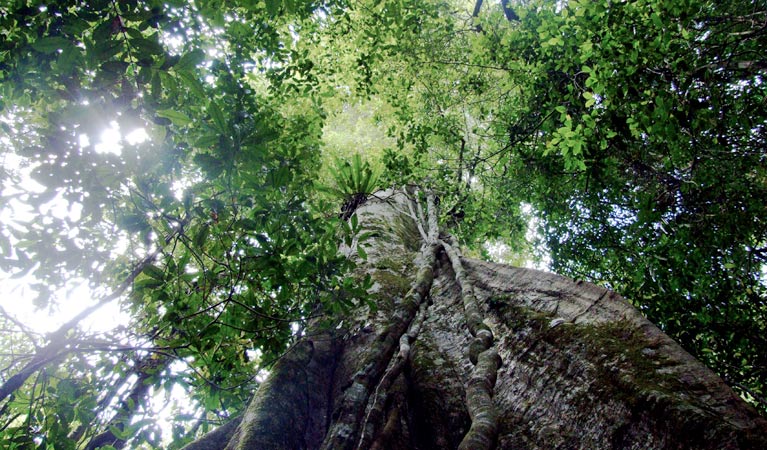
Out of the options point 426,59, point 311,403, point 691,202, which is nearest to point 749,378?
point 691,202

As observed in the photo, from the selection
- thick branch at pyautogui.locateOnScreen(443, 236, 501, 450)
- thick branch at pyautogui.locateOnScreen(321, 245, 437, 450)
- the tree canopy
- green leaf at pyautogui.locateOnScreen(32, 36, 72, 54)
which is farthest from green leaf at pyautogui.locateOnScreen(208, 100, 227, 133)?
thick branch at pyautogui.locateOnScreen(443, 236, 501, 450)

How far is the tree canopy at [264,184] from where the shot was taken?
155 centimetres

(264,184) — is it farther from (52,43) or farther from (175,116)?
(52,43)

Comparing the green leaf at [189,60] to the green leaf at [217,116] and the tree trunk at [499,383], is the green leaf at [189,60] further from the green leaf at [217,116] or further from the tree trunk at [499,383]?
the tree trunk at [499,383]

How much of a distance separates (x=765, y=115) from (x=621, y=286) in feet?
5.50

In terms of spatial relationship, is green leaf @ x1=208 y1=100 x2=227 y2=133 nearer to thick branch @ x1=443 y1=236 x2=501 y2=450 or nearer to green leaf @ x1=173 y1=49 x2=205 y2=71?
green leaf @ x1=173 y1=49 x2=205 y2=71

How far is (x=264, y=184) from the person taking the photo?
1991 mm

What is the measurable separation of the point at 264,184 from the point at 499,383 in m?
1.52

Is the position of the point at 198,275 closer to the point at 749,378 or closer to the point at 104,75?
the point at 104,75

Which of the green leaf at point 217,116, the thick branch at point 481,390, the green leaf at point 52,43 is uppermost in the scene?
the green leaf at point 52,43

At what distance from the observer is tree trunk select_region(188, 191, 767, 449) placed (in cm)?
124

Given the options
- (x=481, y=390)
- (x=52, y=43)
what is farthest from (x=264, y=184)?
(x=481, y=390)

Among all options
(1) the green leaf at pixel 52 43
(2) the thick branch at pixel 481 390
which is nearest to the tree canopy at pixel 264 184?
(1) the green leaf at pixel 52 43

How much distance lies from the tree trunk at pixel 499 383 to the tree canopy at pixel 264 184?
0.35m
